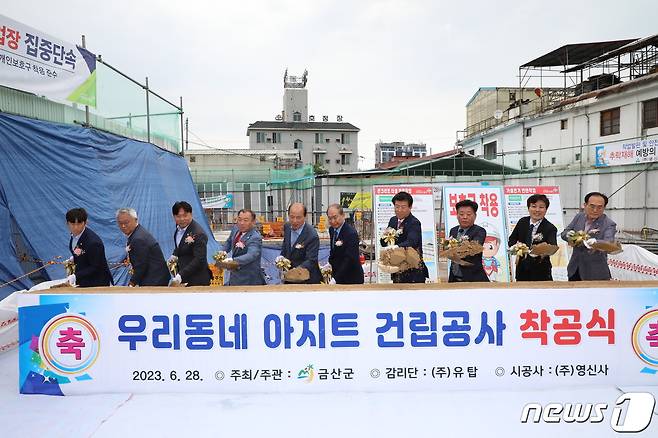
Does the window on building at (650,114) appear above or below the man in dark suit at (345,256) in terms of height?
above

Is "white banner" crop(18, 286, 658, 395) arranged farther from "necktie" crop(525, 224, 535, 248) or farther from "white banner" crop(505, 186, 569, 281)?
"white banner" crop(505, 186, 569, 281)

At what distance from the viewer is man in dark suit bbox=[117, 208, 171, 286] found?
443 cm

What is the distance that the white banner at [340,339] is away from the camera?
144 inches

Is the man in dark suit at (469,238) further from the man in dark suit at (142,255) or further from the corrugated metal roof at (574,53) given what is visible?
the corrugated metal roof at (574,53)

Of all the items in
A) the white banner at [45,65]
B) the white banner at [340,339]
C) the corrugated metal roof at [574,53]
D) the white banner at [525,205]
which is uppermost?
the corrugated metal roof at [574,53]

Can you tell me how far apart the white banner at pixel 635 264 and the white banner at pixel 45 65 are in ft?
33.1

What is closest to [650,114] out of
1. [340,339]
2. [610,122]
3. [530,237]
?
[610,122]

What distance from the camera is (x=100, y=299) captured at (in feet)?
12.1

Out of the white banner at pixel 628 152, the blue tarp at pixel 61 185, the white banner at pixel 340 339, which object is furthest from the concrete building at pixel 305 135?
the white banner at pixel 340 339

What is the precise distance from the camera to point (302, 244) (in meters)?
4.70

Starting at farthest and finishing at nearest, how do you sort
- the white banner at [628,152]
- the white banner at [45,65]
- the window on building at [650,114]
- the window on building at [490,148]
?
1. the window on building at [490,148]
2. the window on building at [650,114]
3. the white banner at [628,152]
4. the white banner at [45,65]

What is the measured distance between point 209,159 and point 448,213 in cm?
3411

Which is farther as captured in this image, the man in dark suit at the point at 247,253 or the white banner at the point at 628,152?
the white banner at the point at 628,152

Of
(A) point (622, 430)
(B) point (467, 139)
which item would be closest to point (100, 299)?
(A) point (622, 430)
